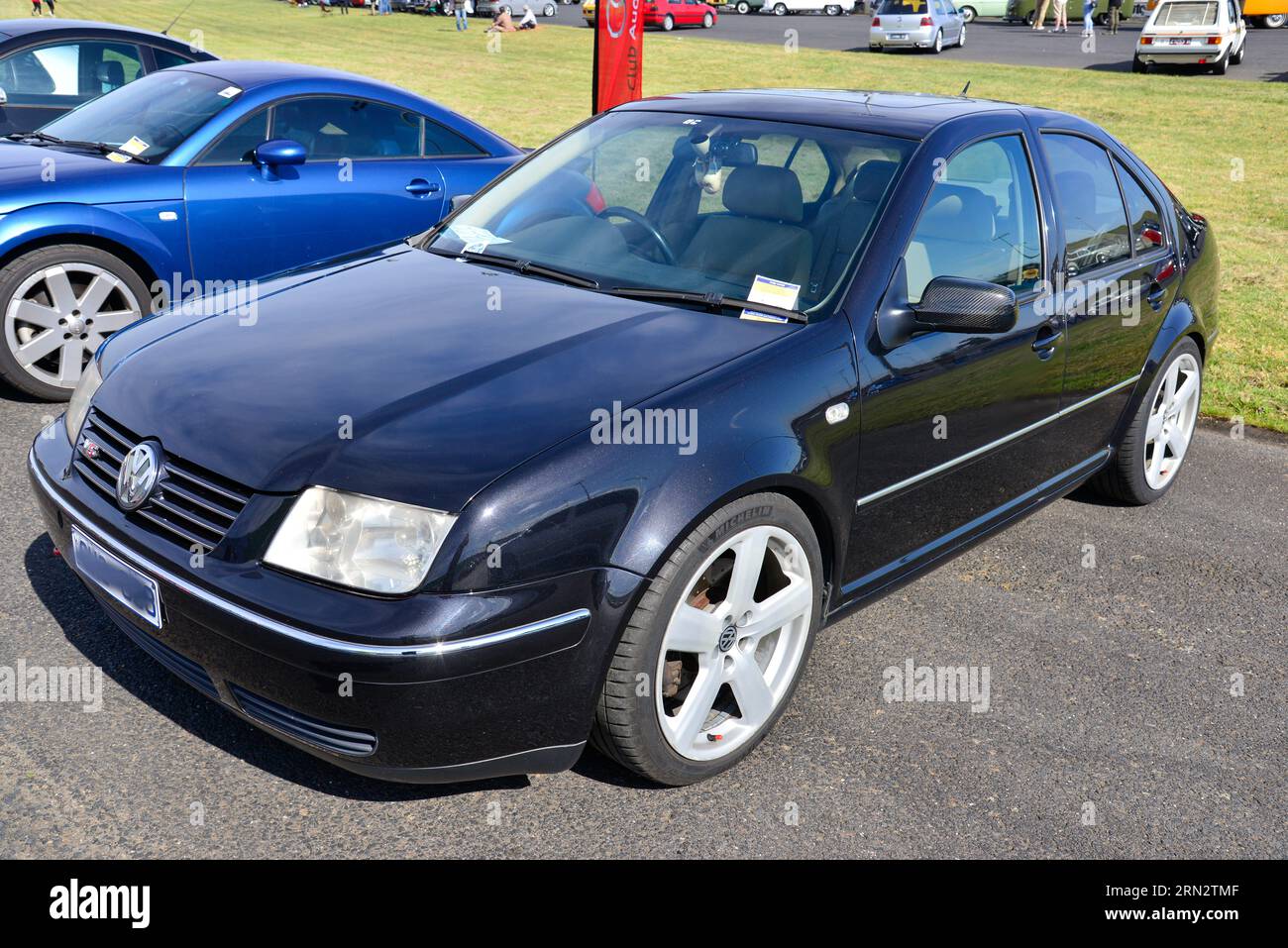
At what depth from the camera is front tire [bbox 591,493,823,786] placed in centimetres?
265

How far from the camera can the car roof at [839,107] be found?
12.1 ft

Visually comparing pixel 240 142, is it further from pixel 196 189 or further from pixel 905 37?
pixel 905 37

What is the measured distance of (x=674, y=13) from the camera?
134 ft

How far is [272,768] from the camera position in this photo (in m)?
2.88

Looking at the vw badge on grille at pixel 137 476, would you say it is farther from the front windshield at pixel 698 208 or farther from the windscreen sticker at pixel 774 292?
the windscreen sticker at pixel 774 292

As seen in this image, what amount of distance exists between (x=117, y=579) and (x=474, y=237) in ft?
5.61

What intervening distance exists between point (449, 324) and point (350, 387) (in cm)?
44

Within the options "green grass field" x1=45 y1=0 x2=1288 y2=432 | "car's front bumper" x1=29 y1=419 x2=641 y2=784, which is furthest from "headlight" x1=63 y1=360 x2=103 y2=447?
"green grass field" x1=45 y1=0 x2=1288 y2=432

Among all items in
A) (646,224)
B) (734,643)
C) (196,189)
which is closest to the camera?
(734,643)

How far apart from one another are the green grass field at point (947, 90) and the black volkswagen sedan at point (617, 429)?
11.0 feet

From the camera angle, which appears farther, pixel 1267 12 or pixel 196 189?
pixel 1267 12

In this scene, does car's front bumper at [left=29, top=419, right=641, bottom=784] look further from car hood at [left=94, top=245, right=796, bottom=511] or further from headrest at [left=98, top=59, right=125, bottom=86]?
headrest at [left=98, top=59, right=125, bottom=86]

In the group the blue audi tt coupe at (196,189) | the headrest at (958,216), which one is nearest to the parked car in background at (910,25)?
the blue audi tt coupe at (196,189)

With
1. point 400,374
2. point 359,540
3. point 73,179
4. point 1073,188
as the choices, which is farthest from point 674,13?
point 359,540
